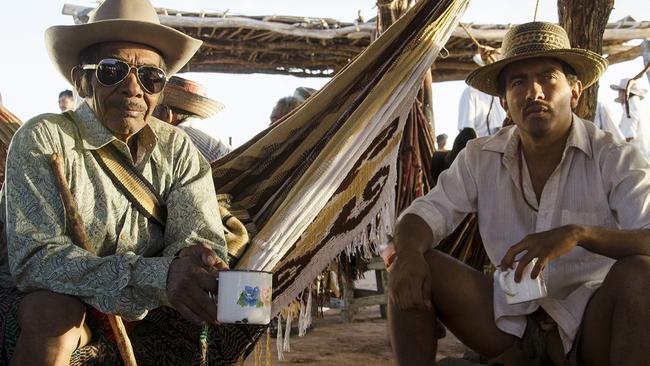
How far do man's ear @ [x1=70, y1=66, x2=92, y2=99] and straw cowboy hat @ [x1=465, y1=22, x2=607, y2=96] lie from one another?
1.38 metres

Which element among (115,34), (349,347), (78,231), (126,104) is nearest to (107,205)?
(78,231)

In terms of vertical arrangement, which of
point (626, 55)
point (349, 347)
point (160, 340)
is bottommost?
point (349, 347)

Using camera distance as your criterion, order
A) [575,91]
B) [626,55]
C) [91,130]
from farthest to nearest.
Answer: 1. [626,55]
2. [575,91]
3. [91,130]

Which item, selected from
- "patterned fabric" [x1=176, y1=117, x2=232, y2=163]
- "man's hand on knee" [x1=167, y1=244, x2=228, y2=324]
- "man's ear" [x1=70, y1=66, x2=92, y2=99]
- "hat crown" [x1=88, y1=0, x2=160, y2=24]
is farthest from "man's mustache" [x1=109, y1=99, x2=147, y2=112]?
"patterned fabric" [x1=176, y1=117, x2=232, y2=163]

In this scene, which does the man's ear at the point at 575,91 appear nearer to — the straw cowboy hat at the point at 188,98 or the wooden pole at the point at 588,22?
the wooden pole at the point at 588,22

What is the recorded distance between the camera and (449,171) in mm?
2764

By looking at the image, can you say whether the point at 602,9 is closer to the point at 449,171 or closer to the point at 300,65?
the point at 449,171

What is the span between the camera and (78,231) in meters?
2.08

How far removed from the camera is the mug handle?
A: 2176 mm

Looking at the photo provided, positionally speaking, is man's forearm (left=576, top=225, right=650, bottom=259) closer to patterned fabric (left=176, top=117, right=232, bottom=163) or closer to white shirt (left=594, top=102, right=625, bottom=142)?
patterned fabric (left=176, top=117, right=232, bottom=163)

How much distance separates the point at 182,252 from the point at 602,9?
8.85 feet

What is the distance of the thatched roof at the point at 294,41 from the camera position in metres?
7.06

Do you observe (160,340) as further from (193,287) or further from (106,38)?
(106,38)

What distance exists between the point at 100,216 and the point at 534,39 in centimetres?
156
